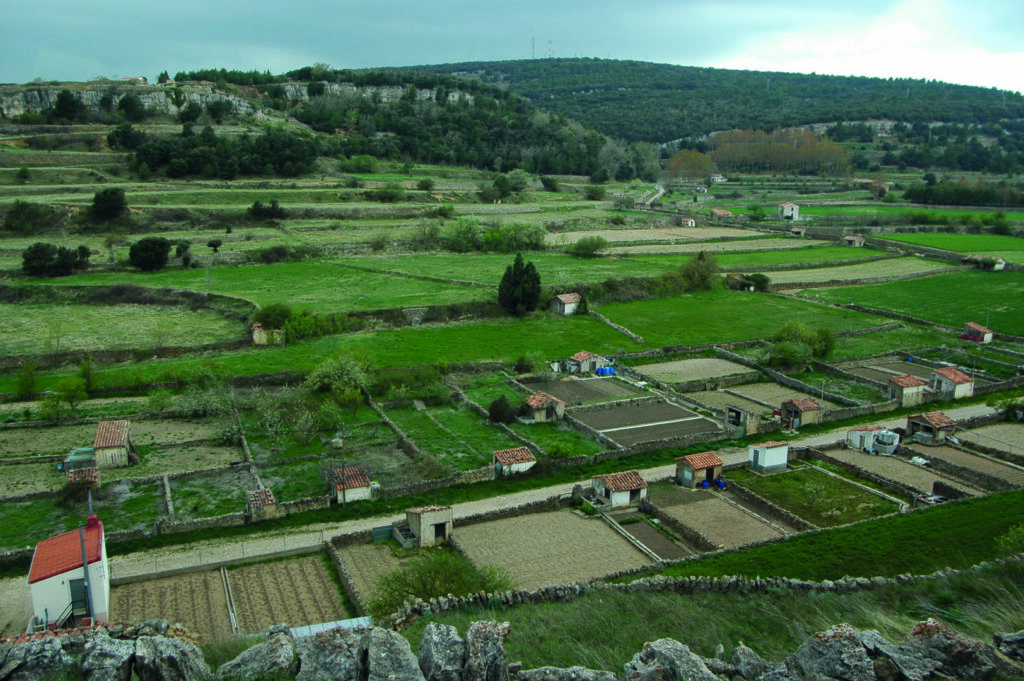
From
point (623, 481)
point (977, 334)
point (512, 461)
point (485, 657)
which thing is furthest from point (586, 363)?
point (485, 657)

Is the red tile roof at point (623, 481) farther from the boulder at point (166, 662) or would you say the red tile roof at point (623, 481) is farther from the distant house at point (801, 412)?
the boulder at point (166, 662)

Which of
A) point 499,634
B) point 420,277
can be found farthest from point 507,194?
point 499,634

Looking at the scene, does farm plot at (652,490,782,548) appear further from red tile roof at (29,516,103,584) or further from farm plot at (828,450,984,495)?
red tile roof at (29,516,103,584)

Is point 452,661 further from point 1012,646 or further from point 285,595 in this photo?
point 285,595

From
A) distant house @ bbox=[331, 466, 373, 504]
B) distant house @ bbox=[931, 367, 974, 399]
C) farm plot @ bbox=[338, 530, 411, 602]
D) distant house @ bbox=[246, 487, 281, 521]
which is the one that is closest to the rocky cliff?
farm plot @ bbox=[338, 530, 411, 602]

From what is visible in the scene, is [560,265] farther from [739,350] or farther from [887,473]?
[887,473]

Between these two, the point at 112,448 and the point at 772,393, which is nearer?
the point at 112,448

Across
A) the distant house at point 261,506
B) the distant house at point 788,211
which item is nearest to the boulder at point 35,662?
the distant house at point 261,506
